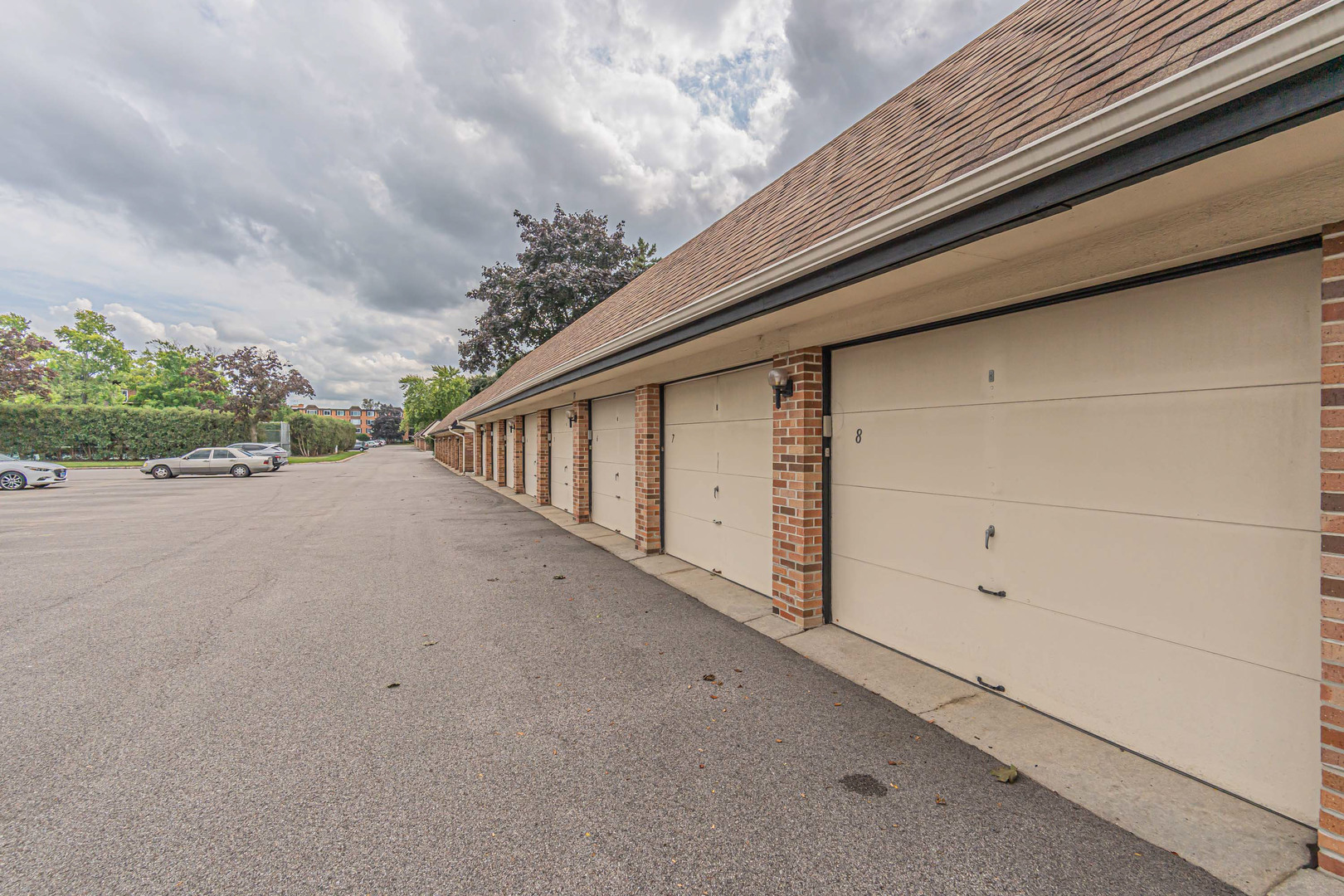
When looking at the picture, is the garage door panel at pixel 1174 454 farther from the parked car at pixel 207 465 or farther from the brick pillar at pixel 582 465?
the parked car at pixel 207 465

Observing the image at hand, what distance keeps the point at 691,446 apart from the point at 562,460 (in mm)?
5665

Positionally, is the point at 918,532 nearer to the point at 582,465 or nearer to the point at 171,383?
the point at 582,465

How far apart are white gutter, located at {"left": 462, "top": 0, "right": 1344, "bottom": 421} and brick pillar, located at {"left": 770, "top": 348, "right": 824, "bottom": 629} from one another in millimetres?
1499

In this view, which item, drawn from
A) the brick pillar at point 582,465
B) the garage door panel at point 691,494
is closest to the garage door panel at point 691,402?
the garage door panel at point 691,494

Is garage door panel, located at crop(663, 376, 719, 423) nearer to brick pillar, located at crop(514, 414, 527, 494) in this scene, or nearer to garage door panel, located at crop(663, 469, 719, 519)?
garage door panel, located at crop(663, 469, 719, 519)

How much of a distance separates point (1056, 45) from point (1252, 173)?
146 cm

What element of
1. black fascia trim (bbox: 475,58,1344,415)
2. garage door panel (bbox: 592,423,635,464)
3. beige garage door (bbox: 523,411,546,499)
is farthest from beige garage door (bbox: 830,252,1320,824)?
beige garage door (bbox: 523,411,546,499)

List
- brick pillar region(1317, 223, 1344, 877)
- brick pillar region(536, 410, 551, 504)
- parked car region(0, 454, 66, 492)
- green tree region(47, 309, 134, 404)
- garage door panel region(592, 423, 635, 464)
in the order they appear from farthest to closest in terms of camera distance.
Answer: green tree region(47, 309, 134, 404)
parked car region(0, 454, 66, 492)
brick pillar region(536, 410, 551, 504)
garage door panel region(592, 423, 635, 464)
brick pillar region(1317, 223, 1344, 877)

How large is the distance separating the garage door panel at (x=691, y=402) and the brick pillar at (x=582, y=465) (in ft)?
9.87

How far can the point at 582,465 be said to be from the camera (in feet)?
32.3

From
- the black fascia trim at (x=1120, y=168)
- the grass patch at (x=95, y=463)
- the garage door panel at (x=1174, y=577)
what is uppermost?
the black fascia trim at (x=1120, y=168)

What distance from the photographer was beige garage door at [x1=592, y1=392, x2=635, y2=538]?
8164mm

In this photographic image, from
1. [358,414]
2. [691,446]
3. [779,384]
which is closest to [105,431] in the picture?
[691,446]

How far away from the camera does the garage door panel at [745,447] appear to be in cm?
513
